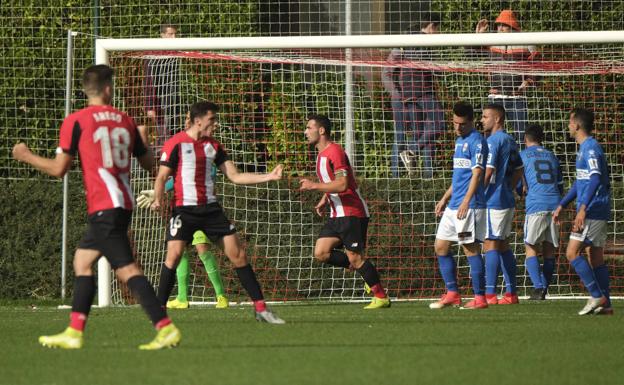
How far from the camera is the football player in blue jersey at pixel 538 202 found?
14.4 meters

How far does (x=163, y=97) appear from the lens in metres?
15.2

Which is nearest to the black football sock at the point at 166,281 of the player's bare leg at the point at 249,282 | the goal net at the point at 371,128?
the player's bare leg at the point at 249,282

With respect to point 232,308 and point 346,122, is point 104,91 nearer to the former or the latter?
point 232,308

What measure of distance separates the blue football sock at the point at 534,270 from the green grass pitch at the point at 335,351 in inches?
94.2

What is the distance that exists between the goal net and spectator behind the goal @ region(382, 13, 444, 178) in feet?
0.06

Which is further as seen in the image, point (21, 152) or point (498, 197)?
point (498, 197)

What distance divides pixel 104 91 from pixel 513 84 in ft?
26.6

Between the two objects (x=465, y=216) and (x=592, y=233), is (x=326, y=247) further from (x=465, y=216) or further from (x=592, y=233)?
(x=592, y=233)

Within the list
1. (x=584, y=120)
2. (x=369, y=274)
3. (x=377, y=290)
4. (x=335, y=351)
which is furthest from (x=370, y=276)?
(x=335, y=351)

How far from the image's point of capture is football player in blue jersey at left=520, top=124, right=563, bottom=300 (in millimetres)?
14367

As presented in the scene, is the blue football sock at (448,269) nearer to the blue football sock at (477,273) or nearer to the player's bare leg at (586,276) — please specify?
the blue football sock at (477,273)

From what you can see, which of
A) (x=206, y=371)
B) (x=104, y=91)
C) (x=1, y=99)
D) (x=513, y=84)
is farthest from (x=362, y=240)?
(x=1, y=99)

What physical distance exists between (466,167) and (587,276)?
181 cm

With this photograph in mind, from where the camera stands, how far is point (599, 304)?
11727 millimetres
